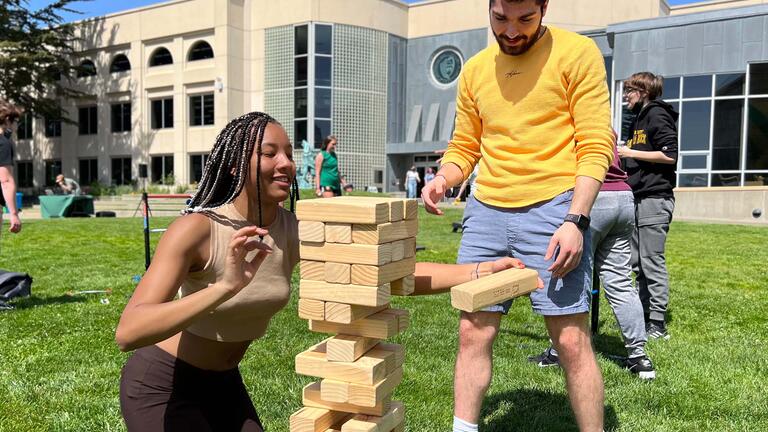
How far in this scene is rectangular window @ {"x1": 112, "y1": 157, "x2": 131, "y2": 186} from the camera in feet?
135

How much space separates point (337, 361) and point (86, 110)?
A: 46.4m

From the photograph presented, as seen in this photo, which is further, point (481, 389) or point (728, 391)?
point (728, 391)

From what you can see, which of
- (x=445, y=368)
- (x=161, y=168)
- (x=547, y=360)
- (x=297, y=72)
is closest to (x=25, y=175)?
(x=161, y=168)

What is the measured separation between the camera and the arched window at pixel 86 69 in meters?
41.0

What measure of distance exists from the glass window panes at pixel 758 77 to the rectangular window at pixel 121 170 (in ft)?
119

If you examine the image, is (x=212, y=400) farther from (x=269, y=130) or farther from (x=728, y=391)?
(x=728, y=391)

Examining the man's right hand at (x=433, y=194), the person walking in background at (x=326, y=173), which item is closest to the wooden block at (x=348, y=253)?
the man's right hand at (x=433, y=194)

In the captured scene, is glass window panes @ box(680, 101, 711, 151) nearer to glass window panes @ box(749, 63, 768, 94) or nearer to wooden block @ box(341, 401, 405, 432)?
glass window panes @ box(749, 63, 768, 94)

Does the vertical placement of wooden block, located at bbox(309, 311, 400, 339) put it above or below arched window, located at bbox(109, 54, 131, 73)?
below

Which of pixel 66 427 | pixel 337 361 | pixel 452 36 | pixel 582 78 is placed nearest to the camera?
pixel 337 361

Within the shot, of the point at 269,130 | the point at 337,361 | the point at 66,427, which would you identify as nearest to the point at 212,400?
the point at 337,361

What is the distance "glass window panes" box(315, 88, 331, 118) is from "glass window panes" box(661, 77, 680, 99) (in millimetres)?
19005

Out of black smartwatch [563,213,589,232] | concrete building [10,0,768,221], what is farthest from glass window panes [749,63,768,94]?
black smartwatch [563,213,589,232]

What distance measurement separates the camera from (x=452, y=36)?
36938 millimetres
